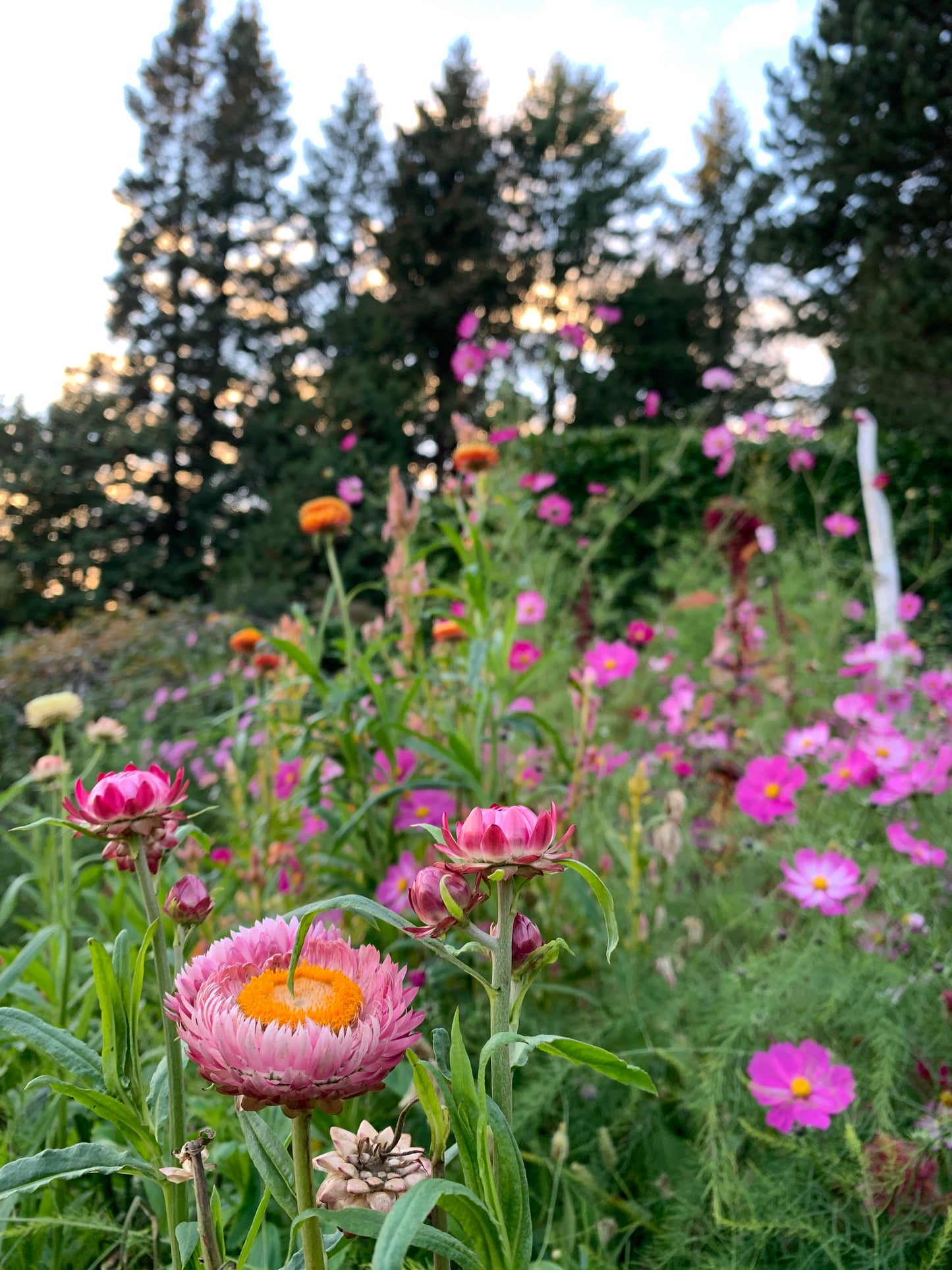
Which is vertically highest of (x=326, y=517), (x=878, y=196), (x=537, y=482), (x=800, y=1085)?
(x=878, y=196)

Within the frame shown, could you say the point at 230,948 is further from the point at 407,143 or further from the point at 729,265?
the point at 729,265

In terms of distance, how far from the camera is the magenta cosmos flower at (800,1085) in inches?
33.8

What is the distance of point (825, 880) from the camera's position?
1.18m

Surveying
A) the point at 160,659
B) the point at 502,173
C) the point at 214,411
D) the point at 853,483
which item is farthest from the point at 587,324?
the point at 160,659

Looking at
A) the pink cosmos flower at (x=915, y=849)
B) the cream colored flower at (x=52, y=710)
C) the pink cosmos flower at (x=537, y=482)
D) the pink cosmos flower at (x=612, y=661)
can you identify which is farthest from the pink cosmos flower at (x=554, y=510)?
the cream colored flower at (x=52, y=710)

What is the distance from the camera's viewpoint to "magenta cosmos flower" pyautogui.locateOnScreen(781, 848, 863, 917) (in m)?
1.14

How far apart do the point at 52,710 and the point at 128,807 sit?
0.80 meters

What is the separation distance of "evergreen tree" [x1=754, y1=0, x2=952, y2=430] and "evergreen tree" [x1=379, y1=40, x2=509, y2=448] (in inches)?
190

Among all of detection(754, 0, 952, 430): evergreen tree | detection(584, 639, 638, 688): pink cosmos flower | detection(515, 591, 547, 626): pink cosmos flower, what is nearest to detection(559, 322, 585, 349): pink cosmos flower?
detection(515, 591, 547, 626): pink cosmos flower

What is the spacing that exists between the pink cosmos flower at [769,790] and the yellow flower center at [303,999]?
1.13 metres

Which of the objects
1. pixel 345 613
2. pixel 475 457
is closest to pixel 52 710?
pixel 345 613

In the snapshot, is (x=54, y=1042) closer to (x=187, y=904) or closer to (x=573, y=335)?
(x=187, y=904)

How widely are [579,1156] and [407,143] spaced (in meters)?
16.8

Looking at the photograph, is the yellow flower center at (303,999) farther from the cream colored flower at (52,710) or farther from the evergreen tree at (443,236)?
the evergreen tree at (443,236)
